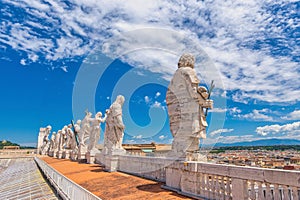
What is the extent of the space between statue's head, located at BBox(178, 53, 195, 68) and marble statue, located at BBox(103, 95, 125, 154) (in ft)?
24.7

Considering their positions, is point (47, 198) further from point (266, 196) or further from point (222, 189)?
point (266, 196)

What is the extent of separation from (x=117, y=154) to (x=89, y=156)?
6093 millimetres

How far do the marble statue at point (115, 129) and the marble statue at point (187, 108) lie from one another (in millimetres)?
6702

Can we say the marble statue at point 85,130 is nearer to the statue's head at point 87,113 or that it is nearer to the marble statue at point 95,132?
the statue's head at point 87,113

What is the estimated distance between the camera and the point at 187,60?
807cm

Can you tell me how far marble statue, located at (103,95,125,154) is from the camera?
47.1 ft

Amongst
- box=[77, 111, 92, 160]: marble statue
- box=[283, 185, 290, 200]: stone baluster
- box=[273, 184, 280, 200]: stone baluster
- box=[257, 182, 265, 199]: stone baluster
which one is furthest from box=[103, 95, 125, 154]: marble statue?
box=[283, 185, 290, 200]: stone baluster

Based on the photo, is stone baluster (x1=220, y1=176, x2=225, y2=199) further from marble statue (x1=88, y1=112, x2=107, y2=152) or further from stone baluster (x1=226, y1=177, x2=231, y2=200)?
marble statue (x1=88, y1=112, x2=107, y2=152)

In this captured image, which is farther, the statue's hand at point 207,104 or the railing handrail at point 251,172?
the statue's hand at point 207,104

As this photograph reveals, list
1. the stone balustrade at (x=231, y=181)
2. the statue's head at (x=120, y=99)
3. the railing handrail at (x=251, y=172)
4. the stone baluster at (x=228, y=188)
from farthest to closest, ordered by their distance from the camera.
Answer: the statue's head at (x=120, y=99) < the stone baluster at (x=228, y=188) < the stone balustrade at (x=231, y=181) < the railing handrail at (x=251, y=172)

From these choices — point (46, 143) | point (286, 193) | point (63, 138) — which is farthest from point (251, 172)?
point (46, 143)

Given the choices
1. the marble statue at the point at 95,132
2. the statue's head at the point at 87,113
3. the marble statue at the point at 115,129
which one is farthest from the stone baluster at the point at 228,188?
the statue's head at the point at 87,113

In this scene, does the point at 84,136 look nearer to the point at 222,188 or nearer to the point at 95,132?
the point at 95,132

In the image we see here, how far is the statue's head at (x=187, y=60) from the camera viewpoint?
317 inches
